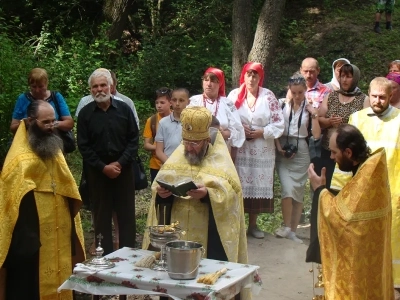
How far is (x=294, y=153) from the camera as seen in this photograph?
8.88m

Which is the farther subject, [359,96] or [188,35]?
[188,35]

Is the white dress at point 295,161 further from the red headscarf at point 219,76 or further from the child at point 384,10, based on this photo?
the child at point 384,10

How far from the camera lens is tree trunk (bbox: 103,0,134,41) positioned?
16000 millimetres

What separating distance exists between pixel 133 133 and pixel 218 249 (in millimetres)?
2007

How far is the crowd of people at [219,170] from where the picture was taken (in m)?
5.46

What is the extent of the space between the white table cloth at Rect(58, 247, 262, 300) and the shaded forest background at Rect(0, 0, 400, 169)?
8654 millimetres

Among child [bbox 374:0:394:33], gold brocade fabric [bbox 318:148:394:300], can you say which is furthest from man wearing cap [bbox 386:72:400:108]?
child [bbox 374:0:394:33]

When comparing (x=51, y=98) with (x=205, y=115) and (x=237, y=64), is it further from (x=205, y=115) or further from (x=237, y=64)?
(x=237, y=64)

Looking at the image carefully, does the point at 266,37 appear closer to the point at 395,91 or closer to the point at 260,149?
the point at 260,149

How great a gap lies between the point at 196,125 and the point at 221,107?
258cm

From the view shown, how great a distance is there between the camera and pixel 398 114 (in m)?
7.12

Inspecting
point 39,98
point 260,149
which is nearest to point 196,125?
point 39,98

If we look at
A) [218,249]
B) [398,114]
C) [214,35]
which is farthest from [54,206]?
[214,35]

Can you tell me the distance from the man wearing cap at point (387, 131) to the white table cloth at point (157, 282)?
2.10m
